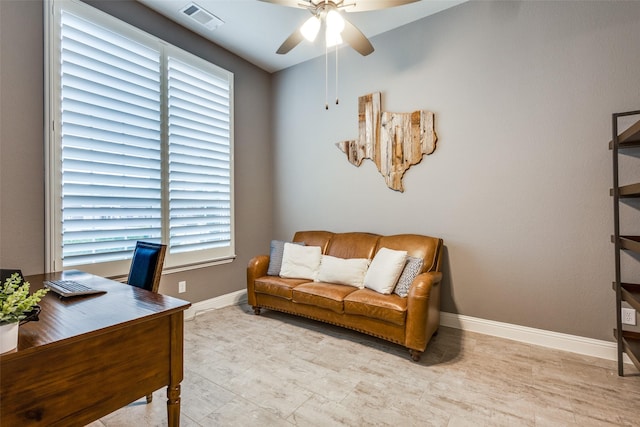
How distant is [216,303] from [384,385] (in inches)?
90.8

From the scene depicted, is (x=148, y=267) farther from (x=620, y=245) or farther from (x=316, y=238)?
(x=620, y=245)

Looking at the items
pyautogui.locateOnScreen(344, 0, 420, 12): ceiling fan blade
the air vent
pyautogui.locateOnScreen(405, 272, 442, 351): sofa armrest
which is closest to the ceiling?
the air vent

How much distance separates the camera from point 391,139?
3.30 metres

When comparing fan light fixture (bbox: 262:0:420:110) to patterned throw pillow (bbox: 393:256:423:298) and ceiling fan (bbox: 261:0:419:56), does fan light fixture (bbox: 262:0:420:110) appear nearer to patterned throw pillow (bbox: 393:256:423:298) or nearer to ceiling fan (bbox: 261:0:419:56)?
ceiling fan (bbox: 261:0:419:56)

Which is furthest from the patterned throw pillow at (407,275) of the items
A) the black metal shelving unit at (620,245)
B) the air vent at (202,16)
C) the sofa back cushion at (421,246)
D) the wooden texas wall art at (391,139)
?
the air vent at (202,16)

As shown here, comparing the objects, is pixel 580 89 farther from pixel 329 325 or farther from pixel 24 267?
pixel 24 267

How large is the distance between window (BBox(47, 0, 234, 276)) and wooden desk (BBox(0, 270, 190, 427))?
1.18m

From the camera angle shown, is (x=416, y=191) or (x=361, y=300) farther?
(x=416, y=191)

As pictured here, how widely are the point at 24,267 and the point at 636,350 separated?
4.38 metres

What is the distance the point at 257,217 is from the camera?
420 centimetres

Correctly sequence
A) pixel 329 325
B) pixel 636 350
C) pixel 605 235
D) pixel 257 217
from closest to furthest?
pixel 636 350 < pixel 605 235 < pixel 329 325 < pixel 257 217

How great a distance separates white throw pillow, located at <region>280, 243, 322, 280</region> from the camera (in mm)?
3260

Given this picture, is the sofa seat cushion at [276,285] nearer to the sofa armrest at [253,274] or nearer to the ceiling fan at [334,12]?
the sofa armrest at [253,274]

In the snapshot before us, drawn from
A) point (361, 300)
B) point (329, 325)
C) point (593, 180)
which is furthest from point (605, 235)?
point (329, 325)
